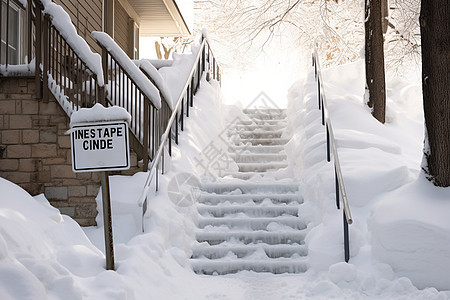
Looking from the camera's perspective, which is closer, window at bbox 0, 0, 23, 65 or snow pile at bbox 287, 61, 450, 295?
snow pile at bbox 287, 61, 450, 295

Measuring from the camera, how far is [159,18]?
17062 mm

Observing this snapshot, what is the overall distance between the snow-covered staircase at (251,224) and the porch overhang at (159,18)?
731 cm

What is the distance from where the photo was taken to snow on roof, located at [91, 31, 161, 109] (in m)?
7.94

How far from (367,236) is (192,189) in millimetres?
2974

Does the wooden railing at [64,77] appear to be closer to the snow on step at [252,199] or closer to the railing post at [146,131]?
the railing post at [146,131]

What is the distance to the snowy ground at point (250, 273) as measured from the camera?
4148 mm

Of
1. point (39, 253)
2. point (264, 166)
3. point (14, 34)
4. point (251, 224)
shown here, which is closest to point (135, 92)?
point (251, 224)

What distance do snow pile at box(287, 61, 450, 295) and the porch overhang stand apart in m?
6.44

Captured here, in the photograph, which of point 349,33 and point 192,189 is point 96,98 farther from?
point 349,33

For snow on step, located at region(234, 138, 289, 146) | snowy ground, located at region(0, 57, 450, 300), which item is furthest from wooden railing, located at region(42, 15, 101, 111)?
snow on step, located at region(234, 138, 289, 146)

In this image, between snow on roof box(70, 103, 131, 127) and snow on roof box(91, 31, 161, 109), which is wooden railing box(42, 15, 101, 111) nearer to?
snow on roof box(91, 31, 161, 109)

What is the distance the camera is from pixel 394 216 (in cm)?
587

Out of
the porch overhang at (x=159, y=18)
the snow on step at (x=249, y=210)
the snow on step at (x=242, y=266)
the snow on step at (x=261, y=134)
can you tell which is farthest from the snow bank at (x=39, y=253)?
the porch overhang at (x=159, y=18)

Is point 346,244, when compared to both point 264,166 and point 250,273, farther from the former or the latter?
point 264,166
